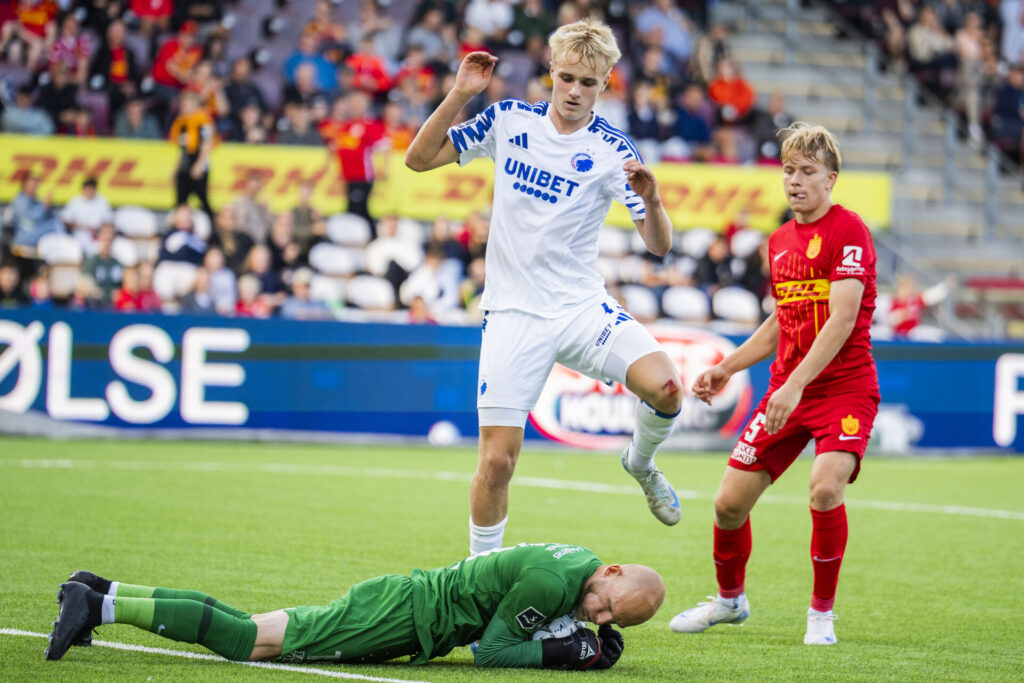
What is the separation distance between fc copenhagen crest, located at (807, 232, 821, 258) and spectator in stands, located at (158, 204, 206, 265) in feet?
37.8

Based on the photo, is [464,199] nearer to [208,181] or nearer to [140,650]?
[208,181]

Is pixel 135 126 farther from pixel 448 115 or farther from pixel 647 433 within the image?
pixel 647 433

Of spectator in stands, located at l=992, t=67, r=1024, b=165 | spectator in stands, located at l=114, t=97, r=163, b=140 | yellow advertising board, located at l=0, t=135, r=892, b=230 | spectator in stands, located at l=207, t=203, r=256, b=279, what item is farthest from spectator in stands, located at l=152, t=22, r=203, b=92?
spectator in stands, located at l=992, t=67, r=1024, b=165

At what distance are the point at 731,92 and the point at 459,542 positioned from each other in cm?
1395

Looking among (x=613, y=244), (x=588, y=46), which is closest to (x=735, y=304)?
(x=613, y=244)

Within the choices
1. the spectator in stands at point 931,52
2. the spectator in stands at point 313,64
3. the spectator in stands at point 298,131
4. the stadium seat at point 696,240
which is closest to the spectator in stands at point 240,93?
the spectator in stands at point 298,131

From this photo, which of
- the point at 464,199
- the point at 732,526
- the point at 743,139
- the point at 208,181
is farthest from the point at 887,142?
the point at 732,526

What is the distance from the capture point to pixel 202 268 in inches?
623

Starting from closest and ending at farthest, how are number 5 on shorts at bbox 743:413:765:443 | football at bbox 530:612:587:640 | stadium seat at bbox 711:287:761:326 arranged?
football at bbox 530:612:587:640
number 5 on shorts at bbox 743:413:765:443
stadium seat at bbox 711:287:761:326

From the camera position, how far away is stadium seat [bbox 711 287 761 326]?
58.1 ft

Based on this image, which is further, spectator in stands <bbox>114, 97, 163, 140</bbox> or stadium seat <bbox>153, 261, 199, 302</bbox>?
spectator in stands <bbox>114, 97, 163, 140</bbox>

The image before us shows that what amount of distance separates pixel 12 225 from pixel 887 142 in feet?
46.8

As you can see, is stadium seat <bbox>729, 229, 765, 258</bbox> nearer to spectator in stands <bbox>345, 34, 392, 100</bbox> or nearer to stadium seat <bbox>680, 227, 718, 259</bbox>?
stadium seat <bbox>680, 227, 718, 259</bbox>

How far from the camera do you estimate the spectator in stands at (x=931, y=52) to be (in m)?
23.8
